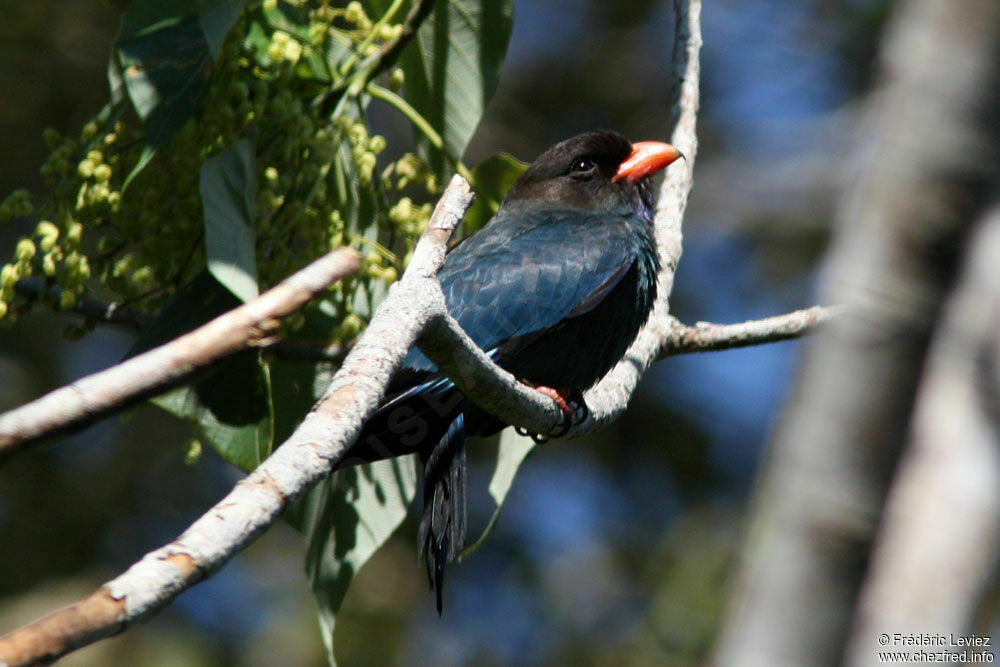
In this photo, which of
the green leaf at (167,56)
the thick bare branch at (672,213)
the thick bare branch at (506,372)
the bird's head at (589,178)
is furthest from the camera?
the bird's head at (589,178)

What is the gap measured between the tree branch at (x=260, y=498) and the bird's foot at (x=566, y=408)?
945mm

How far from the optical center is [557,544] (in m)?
7.77

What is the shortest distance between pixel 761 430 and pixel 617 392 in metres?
4.09

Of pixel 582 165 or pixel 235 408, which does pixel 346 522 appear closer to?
pixel 235 408

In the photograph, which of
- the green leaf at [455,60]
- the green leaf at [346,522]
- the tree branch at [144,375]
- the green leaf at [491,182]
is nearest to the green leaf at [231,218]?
the green leaf at [346,522]

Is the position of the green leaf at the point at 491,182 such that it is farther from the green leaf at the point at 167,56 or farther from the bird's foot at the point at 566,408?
the green leaf at the point at 167,56

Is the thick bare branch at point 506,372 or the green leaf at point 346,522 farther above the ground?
the thick bare branch at point 506,372

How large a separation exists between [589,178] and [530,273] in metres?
0.82

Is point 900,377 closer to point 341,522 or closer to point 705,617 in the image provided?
point 341,522

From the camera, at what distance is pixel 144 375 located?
4.90 feet

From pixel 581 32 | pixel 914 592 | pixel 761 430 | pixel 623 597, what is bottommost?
pixel 623 597

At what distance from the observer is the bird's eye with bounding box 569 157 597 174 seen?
15.1 feet

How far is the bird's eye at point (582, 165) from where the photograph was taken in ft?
15.1

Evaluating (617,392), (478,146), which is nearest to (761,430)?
(478,146)
